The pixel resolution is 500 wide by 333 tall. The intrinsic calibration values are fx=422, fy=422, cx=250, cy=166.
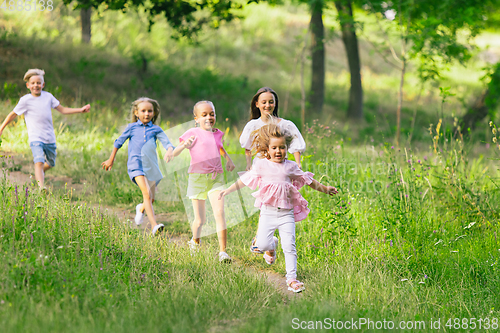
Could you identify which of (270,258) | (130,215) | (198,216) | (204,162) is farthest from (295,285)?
(130,215)

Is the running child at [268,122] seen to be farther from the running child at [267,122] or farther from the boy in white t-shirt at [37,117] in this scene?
the boy in white t-shirt at [37,117]

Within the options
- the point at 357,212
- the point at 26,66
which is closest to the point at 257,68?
the point at 26,66

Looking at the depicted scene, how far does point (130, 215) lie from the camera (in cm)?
600

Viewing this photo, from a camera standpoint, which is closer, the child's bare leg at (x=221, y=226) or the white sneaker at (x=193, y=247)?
the white sneaker at (x=193, y=247)

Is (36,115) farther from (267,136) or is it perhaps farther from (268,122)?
(267,136)

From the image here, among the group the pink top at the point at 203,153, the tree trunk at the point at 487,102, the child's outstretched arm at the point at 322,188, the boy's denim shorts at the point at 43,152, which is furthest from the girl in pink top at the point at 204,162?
the tree trunk at the point at 487,102

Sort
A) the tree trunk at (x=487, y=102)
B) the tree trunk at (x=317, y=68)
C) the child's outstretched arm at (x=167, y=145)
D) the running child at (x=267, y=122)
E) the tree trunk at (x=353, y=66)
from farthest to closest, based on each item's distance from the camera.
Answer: the tree trunk at (x=353, y=66)
the tree trunk at (x=317, y=68)
the tree trunk at (x=487, y=102)
the running child at (x=267, y=122)
the child's outstretched arm at (x=167, y=145)

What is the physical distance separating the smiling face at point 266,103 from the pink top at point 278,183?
0.88 metres

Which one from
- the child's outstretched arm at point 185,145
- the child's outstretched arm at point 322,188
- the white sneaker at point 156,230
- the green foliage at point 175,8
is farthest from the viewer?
the green foliage at point 175,8

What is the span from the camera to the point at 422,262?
4.19 meters

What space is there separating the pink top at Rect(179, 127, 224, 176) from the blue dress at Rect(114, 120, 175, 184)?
1.62ft

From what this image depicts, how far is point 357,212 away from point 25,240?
11.4ft

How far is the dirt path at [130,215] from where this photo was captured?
3.95m

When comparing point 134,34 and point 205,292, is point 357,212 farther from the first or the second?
point 134,34
